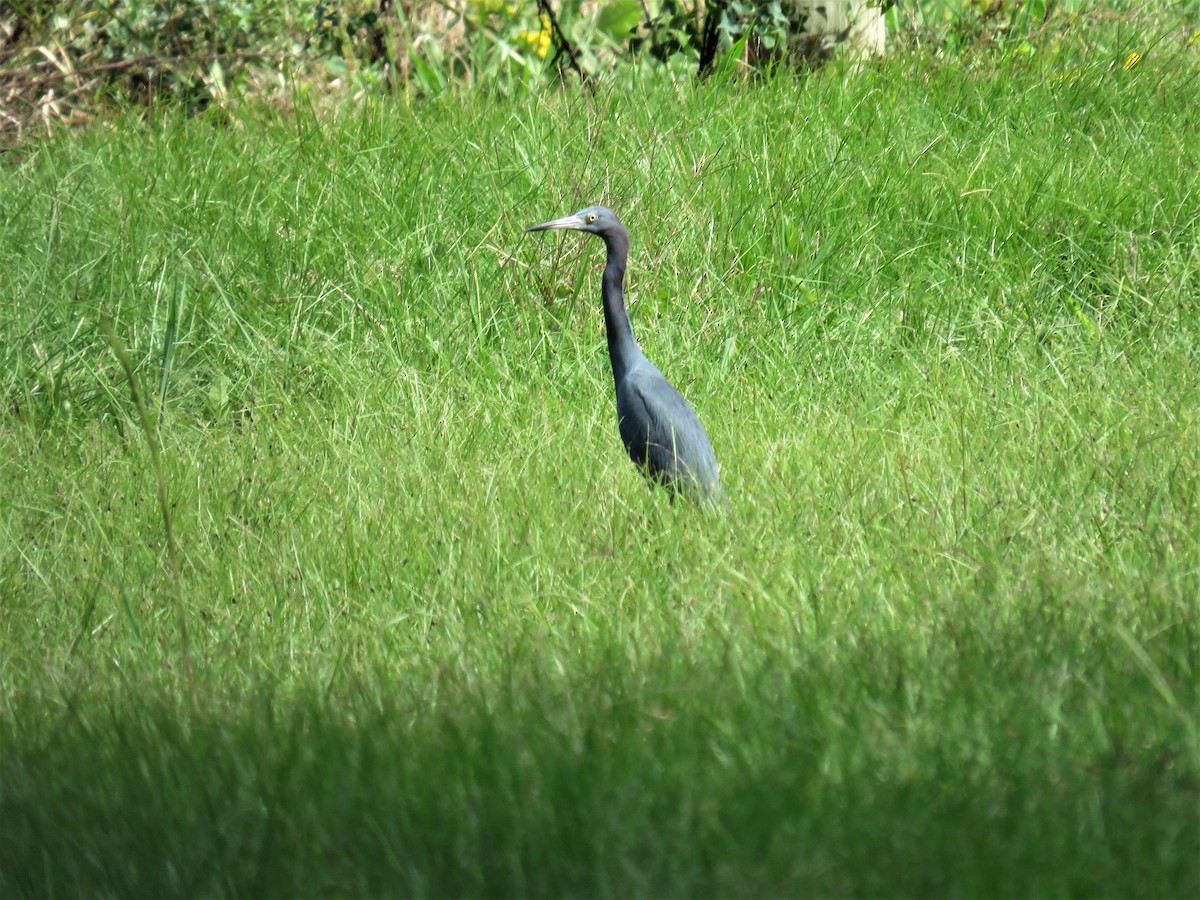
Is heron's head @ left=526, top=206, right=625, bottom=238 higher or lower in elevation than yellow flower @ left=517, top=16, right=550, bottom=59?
higher

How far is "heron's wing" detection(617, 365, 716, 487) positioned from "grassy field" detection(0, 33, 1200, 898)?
10 cm

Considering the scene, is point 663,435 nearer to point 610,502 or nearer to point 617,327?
point 610,502

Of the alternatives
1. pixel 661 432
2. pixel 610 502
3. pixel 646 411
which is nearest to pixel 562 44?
pixel 646 411

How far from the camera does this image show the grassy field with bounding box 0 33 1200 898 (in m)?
2.33

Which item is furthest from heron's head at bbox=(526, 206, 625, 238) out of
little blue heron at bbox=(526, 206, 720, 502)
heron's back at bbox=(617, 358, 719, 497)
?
heron's back at bbox=(617, 358, 719, 497)

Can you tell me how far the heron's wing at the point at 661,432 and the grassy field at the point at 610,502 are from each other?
100mm

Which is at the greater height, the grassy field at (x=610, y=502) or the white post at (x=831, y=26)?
the white post at (x=831, y=26)

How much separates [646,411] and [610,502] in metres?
0.40

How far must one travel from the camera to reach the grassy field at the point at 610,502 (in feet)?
7.64

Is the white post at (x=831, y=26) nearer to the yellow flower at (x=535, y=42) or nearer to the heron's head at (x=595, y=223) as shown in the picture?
the yellow flower at (x=535, y=42)

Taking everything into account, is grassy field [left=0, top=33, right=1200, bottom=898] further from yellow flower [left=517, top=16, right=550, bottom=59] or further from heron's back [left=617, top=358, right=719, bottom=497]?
yellow flower [left=517, top=16, right=550, bottom=59]

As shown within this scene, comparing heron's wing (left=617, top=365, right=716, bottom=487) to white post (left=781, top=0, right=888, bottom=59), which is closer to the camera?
heron's wing (left=617, top=365, right=716, bottom=487)

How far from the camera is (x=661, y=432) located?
4.11 metres

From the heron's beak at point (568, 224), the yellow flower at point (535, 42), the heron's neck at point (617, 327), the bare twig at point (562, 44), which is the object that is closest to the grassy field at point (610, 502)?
the heron's neck at point (617, 327)
